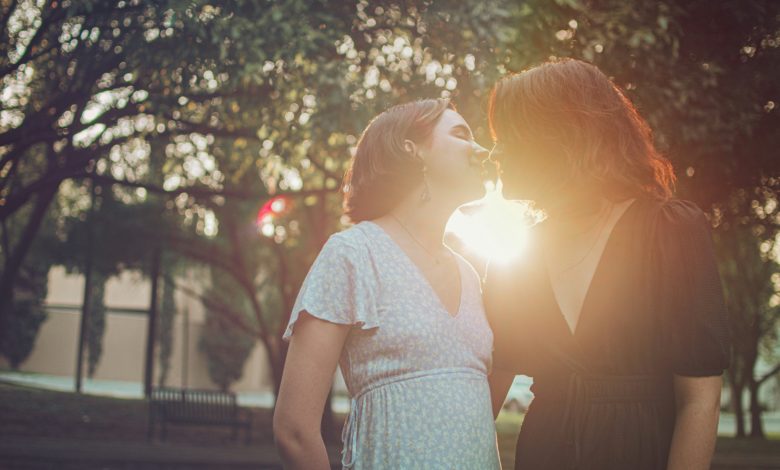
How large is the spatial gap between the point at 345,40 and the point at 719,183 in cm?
419

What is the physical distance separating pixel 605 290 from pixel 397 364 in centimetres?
65

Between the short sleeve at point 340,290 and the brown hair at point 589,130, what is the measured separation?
0.62 metres

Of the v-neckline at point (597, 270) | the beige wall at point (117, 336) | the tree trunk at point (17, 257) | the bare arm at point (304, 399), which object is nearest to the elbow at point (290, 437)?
the bare arm at point (304, 399)

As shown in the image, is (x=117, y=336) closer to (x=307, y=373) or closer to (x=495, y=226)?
(x=495, y=226)

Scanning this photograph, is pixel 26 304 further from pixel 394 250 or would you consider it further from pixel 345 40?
pixel 394 250

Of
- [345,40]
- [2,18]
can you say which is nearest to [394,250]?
[345,40]

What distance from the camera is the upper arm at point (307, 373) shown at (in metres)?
2.27

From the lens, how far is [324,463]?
7.55ft

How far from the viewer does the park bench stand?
14453 millimetres

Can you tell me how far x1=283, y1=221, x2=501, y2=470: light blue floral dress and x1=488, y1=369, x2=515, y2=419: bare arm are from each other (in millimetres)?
133

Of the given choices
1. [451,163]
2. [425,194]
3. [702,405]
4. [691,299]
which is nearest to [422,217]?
[425,194]

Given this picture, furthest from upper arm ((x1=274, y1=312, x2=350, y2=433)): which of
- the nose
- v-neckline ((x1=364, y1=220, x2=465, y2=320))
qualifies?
the nose

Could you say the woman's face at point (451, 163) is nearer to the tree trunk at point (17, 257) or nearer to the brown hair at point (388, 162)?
the brown hair at point (388, 162)

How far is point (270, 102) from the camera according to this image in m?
10.3
